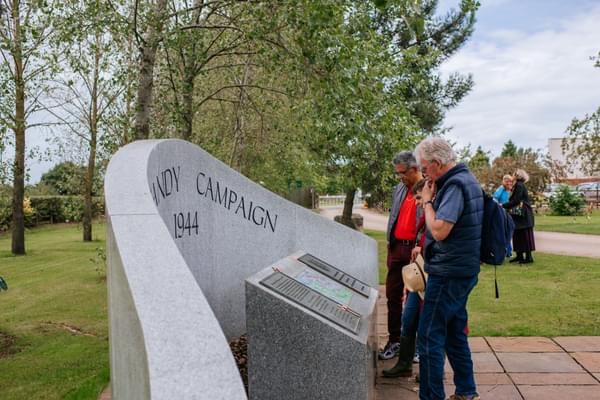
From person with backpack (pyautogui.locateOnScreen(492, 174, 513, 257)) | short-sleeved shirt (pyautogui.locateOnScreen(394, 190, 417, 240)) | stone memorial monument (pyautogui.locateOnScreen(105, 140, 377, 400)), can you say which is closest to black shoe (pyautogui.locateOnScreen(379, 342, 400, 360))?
stone memorial monument (pyautogui.locateOnScreen(105, 140, 377, 400))

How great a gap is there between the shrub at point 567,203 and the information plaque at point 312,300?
2805 cm

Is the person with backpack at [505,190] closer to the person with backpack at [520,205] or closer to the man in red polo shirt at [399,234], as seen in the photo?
the person with backpack at [520,205]

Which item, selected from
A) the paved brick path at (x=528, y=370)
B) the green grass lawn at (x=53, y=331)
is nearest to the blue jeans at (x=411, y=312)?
the paved brick path at (x=528, y=370)

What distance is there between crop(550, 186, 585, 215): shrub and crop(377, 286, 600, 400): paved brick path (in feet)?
81.7

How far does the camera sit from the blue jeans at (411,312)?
4.46 meters

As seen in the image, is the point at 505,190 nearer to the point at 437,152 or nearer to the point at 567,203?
the point at 437,152

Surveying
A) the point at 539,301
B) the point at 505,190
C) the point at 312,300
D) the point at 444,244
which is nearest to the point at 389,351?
the point at 444,244

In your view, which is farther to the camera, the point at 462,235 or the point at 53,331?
the point at 53,331

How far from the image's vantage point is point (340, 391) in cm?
319

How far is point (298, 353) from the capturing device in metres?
3.22

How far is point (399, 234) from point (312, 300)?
175cm

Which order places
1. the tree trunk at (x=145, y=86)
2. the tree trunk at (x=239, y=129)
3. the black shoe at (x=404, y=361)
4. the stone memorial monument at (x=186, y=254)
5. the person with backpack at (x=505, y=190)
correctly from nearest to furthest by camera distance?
the stone memorial monument at (x=186, y=254)
the black shoe at (x=404, y=361)
the tree trunk at (x=145, y=86)
the tree trunk at (x=239, y=129)
the person with backpack at (x=505, y=190)

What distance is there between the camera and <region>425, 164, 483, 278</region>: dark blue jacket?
12.1ft

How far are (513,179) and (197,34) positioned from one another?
6.27 m
